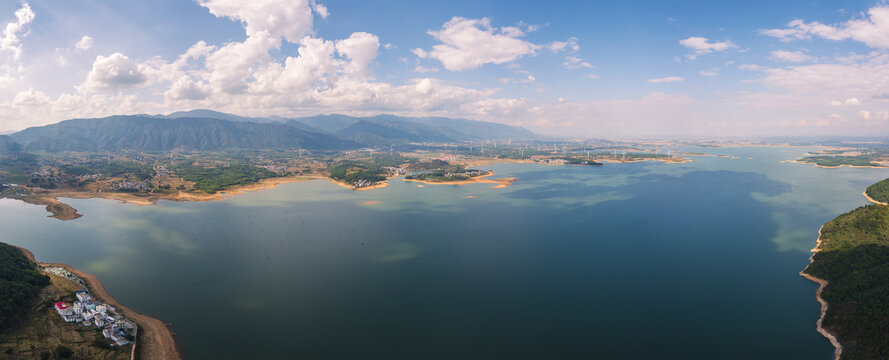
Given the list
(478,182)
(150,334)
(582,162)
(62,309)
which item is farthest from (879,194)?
(62,309)

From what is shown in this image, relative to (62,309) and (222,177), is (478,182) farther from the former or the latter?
(62,309)

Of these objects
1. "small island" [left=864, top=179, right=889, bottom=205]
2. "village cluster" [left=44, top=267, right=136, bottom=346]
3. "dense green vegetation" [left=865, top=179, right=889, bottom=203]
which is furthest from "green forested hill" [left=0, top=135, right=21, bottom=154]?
"dense green vegetation" [left=865, top=179, right=889, bottom=203]

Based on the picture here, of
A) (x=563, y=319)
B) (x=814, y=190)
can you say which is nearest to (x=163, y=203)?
(x=563, y=319)

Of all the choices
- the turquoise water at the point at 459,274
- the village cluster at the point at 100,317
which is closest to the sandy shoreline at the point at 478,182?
the turquoise water at the point at 459,274

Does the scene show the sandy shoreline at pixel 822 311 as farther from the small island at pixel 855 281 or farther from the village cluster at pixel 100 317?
the village cluster at pixel 100 317

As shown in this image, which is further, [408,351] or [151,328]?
[151,328]

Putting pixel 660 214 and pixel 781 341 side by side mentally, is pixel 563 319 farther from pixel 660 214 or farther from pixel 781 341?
pixel 660 214
